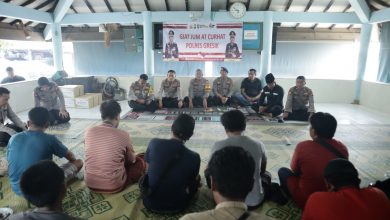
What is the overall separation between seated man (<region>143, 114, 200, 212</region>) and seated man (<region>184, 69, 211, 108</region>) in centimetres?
448

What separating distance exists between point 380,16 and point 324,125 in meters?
6.11

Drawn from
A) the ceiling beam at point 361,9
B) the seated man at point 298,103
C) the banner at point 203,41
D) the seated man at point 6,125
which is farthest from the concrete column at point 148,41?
the ceiling beam at point 361,9

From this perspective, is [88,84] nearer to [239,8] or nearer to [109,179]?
[239,8]

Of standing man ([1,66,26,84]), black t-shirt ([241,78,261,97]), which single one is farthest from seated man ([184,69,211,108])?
standing man ([1,66,26,84])

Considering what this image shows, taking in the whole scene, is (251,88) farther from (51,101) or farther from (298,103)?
(51,101)

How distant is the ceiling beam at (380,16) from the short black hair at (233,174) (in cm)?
708

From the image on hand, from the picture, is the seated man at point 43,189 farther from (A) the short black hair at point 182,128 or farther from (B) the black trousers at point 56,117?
(B) the black trousers at point 56,117

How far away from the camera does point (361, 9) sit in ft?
22.5

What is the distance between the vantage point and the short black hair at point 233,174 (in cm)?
107

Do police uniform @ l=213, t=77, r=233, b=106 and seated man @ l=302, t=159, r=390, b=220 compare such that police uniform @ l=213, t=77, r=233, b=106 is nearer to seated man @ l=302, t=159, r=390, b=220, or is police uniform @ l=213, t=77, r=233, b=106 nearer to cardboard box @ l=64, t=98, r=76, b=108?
cardboard box @ l=64, t=98, r=76, b=108

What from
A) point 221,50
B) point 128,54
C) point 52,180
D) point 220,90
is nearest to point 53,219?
point 52,180

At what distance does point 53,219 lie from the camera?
46.6 inches

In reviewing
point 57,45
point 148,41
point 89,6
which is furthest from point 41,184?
point 57,45

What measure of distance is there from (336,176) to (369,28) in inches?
284
